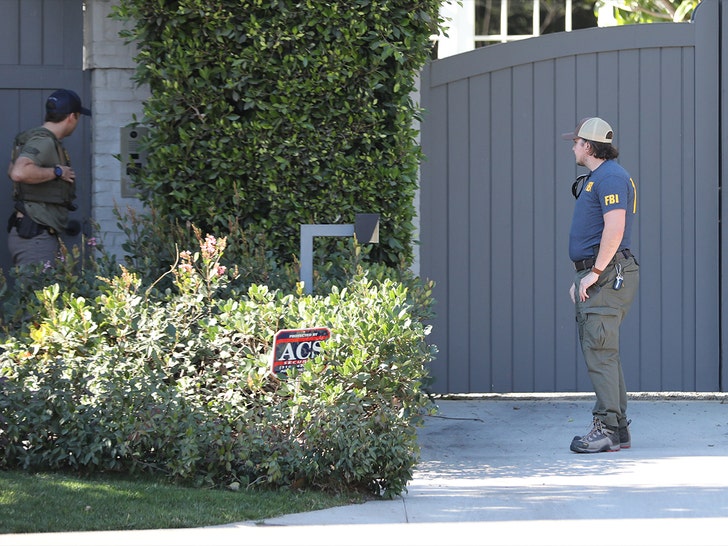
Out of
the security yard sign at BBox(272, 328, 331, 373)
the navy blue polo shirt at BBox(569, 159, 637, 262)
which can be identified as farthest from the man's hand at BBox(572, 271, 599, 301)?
the security yard sign at BBox(272, 328, 331, 373)

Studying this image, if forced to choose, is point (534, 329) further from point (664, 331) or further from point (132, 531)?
point (132, 531)

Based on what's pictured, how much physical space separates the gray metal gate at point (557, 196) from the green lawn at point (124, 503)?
2.84 m

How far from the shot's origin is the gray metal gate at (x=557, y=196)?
26.8 ft

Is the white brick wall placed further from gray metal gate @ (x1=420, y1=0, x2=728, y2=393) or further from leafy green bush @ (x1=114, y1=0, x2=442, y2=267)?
gray metal gate @ (x1=420, y1=0, x2=728, y2=393)

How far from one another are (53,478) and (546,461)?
2638 mm

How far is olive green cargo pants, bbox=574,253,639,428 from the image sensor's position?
6.78m

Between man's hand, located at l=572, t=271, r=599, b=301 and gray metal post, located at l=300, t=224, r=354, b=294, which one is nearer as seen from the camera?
gray metal post, located at l=300, t=224, r=354, b=294

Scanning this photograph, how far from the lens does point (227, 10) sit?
7.19 m

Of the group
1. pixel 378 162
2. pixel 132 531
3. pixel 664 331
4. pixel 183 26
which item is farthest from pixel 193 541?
pixel 664 331

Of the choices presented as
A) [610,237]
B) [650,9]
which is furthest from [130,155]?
[650,9]

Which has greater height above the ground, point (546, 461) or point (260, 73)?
point (260, 73)

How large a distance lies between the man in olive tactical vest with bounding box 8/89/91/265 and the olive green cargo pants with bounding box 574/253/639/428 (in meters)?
3.20

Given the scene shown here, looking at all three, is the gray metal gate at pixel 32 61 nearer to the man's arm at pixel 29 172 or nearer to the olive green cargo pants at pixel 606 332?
the man's arm at pixel 29 172

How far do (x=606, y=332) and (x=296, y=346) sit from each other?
6.59 feet
